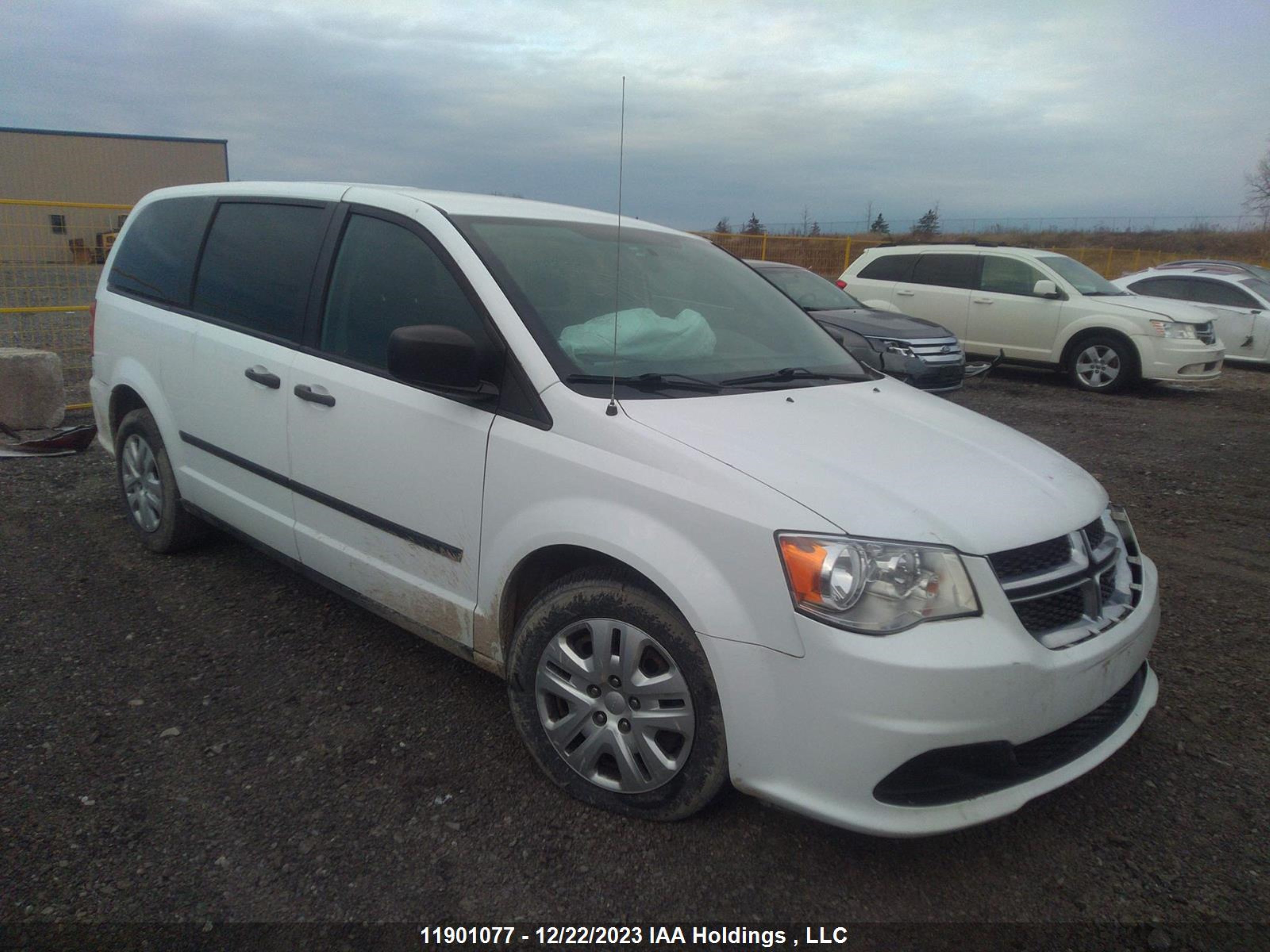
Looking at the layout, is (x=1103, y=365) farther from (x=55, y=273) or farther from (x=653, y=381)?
(x=55, y=273)

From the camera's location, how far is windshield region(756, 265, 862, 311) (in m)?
9.89

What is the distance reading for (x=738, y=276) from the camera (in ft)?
12.3

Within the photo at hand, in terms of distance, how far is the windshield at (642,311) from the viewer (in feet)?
9.11

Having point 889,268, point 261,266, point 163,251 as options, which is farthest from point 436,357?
point 889,268

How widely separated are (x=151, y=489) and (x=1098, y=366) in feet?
34.2

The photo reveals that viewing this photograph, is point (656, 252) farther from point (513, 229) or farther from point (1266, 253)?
point (1266, 253)

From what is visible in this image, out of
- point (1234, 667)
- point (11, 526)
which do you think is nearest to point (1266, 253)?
point (1234, 667)

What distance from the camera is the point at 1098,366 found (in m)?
10.9

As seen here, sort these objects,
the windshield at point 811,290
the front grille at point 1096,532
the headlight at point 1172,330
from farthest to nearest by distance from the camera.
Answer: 1. the headlight at point 1172,330
2. the windshield at point 811,290
3. the front grille at point 1096,532

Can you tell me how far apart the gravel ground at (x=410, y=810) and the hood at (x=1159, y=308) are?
778cm

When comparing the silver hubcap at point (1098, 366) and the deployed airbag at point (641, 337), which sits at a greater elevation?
the deployed airbag at point (641, 337)

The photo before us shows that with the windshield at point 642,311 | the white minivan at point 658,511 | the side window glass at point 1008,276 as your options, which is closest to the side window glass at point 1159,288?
the side window glass at point 1008,276

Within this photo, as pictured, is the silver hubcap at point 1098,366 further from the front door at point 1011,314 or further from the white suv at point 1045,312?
the front door at point 1011,314

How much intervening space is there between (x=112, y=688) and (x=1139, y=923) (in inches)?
128
